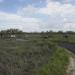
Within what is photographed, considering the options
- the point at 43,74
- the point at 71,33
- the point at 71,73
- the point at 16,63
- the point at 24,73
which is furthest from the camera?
the point at 71,33

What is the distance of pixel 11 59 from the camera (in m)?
15.7

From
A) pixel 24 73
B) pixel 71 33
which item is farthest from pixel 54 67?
pixel 71 33

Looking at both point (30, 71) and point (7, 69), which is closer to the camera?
point (7, 69)

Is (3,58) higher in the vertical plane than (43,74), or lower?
higher

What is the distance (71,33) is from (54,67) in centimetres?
15485

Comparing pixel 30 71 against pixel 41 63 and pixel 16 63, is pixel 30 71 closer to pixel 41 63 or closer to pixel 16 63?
pixel 16 63

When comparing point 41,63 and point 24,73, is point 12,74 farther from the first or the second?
point 41,63

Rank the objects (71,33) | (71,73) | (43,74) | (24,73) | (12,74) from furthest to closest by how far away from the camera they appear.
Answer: (71,33) < (71,73) < (43,74) < (24,73) < (12,74)

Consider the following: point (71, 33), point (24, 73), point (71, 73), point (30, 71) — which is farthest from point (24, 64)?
point (71, 33)

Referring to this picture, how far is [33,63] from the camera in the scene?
17.5 m

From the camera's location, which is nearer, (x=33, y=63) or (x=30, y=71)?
(x=30, y=71)

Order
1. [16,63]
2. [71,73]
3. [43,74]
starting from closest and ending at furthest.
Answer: [16,63] < [43,74] < [71,73]

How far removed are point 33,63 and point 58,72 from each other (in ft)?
9.58

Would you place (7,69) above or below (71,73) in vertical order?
above
